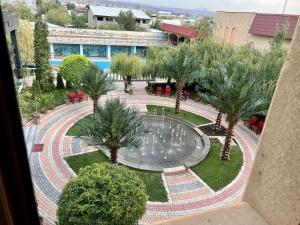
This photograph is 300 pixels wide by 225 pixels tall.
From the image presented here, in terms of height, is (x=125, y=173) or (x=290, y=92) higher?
(x=290, y=92)

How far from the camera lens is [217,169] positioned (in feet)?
37.7

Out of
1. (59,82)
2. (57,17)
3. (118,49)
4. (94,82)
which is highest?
(94,82)

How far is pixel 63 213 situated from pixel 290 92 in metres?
5.88

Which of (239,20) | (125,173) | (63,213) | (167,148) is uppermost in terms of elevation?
(239,20)

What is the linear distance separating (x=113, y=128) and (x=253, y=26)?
19.4m

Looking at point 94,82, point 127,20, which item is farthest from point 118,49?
point 94,82

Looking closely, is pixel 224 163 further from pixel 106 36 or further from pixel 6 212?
pixel 106 36

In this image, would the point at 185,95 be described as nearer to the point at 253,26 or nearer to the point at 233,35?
the point at 253,26

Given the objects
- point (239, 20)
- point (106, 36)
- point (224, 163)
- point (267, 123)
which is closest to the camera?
point (267, 123)

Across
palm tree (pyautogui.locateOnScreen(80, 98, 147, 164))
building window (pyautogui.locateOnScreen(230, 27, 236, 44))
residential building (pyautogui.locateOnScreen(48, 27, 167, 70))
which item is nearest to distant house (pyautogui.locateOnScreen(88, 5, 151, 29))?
residential building (pyautogui.locateOnScreen(48, 27, 167, 70))

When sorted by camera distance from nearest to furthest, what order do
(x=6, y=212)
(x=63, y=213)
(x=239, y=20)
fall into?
(x=6, y=212) < (x=63, y=213) < (x=239, y=20)

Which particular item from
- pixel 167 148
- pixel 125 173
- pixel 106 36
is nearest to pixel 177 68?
pixel 167 148

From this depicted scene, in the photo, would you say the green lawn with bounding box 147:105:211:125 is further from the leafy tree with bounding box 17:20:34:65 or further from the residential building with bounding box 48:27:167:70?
the residential building with bounding box 48:27:167:70

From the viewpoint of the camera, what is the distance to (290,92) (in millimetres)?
1946
